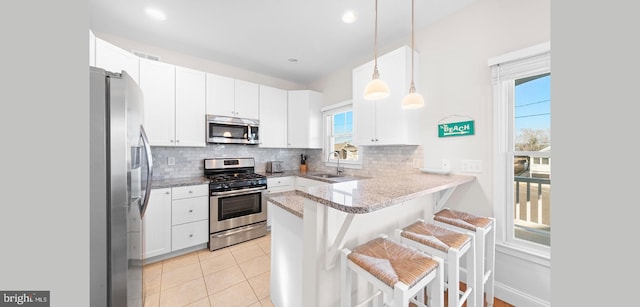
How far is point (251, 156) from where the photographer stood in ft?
12.0

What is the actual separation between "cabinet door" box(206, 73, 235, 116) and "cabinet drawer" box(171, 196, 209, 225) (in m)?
1.14

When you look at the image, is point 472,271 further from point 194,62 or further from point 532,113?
point 194,62

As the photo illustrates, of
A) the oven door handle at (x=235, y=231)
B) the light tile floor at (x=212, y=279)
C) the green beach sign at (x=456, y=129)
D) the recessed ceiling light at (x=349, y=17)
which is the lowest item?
the light tile floor at (x=212, y=279)

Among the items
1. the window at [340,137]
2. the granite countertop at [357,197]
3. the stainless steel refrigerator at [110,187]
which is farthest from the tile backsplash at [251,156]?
the stainless steel refrigerator at [110,187]

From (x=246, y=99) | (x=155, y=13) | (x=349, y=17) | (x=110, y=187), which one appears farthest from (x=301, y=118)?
(x=110, y=187)

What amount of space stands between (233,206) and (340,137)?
1904 mm

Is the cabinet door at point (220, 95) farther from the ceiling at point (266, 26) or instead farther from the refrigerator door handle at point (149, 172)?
the refrigerator door handle at point (149, 172)

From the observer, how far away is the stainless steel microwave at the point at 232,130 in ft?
9.71

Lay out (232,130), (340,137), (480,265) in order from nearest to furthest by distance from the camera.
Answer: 1. (480,265)
2. (232,130)
3. (340,137)

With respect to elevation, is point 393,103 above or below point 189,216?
above

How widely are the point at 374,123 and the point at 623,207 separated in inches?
96.9

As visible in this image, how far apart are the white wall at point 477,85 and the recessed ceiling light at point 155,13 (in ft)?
8.47

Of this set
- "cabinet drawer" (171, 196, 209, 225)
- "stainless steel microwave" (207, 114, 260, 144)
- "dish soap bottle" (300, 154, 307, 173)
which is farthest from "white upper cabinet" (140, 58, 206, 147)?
"dish soap bottle" (300, 154, 307, 173)
